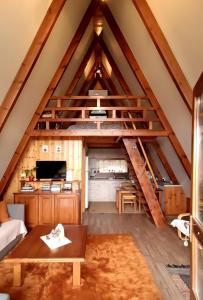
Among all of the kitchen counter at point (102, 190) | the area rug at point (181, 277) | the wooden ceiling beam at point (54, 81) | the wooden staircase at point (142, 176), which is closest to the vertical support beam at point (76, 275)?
the area rug at point (181, 277)

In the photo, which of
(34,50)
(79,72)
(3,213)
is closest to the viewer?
(34,50)

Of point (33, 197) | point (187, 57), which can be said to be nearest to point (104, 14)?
point (187, 57)

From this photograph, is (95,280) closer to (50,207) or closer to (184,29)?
(50,207)

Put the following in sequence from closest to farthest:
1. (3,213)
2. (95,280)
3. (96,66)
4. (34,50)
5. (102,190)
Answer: (95,280), (34,50), (3,213), (96,66), (102,190)

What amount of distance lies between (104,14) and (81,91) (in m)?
3.30

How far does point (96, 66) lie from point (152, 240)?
5548mm

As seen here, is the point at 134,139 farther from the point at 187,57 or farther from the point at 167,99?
the point at 187,57

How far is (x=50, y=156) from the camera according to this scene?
241 inches

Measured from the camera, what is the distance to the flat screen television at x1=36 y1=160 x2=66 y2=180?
6.01 metres

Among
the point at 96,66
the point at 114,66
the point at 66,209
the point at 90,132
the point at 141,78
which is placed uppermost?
the point at 96,66

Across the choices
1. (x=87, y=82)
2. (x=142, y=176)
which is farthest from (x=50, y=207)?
(x=87, y=82)

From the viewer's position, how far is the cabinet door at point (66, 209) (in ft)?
18.5

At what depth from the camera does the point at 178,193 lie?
6.67m

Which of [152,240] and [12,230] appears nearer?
[12,230]
